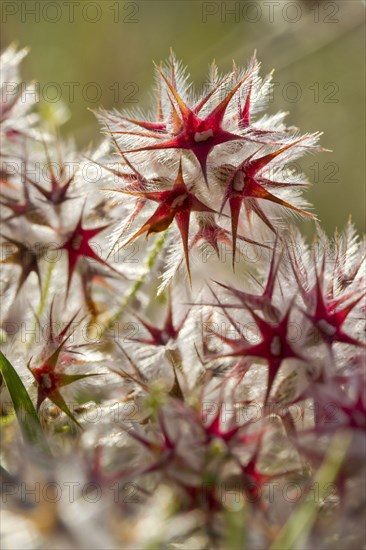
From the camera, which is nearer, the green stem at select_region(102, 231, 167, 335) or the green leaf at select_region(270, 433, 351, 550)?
the green leaf at select_region(270, 433, 351, 550)

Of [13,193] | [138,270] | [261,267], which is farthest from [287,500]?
[13,193]

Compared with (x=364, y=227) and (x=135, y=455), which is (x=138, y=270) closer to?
(x=135, y=455)

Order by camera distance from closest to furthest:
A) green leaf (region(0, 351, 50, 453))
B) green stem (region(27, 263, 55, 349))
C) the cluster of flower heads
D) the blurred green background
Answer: the cluster of flower heads
green leaf (region(0, 351, 50, 453))
green stem (region(27, 263, 55, 349))
the blurred green background

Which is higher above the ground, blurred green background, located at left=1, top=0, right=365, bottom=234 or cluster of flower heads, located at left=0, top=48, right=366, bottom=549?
blurred green background, located at left=1, top=0, right=365, bottom=234

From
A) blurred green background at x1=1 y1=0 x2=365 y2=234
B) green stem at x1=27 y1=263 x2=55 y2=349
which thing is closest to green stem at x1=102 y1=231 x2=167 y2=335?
green stem at x1=27 y1=263 x2=55 y2=349

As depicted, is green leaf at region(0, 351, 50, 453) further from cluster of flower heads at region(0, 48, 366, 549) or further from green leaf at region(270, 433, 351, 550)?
green leaf at region(270, 433, 351, 550)

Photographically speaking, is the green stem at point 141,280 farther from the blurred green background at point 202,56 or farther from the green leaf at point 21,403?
the blurred green background at point 202,56
